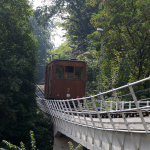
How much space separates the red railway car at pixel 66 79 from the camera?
23531 millimetres

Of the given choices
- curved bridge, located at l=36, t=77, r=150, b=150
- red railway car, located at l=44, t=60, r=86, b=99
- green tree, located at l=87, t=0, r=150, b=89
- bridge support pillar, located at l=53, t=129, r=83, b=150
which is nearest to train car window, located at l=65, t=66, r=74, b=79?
red railway car, located at l=44, t=60, r=86, b=99

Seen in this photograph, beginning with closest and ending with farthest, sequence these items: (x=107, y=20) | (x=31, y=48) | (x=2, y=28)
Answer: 1. (x=2, y=28)
2. (x=31, y=48)
3. (x=107, y=20)

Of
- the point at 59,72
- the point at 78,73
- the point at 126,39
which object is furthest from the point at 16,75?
the point at 126,39

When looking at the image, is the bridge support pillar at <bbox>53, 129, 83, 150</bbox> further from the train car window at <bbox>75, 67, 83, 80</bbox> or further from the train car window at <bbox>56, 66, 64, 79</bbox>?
the train car window at <bbox>75, 67, 83, 80</bbox>

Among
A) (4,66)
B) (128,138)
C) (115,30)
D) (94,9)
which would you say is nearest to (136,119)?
(128,138)

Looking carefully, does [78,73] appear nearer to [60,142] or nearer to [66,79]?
[66,79]

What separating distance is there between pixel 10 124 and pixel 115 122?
14.8m

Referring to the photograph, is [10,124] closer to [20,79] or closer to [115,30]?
[20,79]

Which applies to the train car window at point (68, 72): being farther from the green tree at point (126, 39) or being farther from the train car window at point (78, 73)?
the green tree at point (126, 39)

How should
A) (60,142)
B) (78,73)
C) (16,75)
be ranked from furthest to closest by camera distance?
(78,73), (60,142), (16,75)

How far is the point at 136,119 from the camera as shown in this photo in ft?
24.8

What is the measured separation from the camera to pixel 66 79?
23.7 meters

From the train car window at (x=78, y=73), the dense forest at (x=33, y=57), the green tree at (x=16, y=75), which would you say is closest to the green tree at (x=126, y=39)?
the dense forest at (x=33, y=57)

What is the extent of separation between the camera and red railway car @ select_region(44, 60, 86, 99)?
926 inches
